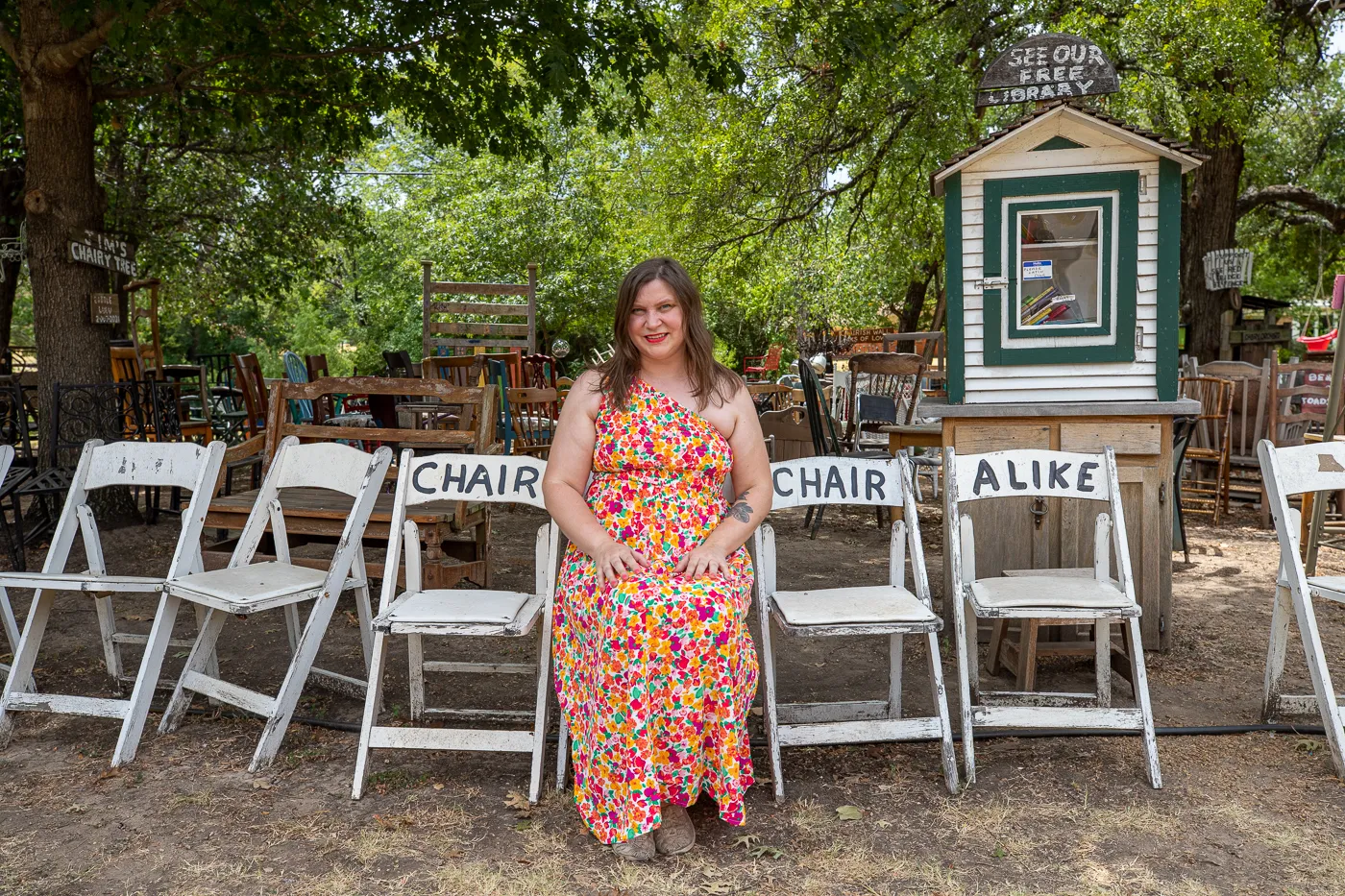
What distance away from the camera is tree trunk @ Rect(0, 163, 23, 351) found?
11461 millimetres

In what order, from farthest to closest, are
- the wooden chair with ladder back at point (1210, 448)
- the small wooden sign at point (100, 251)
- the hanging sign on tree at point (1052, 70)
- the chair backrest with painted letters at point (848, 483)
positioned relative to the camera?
the wooden chair with ladder back at point (1210, 448) < the small wooden sign at point (100, 251) < the hanging sign on tree at point (1052, 70) < the chair backrest with painted letters at point (848, 483)

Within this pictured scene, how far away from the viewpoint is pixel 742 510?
3.26 meters

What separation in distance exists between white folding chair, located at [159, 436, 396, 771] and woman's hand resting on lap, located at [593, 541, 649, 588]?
107 centimetres

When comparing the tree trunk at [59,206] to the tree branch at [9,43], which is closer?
the tree branch at [9,43]

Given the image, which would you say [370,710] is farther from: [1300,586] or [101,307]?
[101,307]

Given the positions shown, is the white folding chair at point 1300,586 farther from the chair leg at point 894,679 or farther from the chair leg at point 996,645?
the chair leg at point 894,679

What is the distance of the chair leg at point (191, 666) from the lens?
3.78m

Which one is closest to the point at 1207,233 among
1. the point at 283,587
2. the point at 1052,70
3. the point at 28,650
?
the point at 1052,70

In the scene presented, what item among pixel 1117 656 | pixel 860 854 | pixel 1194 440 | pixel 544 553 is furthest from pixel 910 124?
pixel 860 854

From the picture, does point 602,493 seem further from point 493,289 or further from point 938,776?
point 493,289

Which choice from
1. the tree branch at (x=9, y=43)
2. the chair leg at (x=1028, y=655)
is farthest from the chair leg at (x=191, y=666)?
the tree branch at (x=9, y=43)

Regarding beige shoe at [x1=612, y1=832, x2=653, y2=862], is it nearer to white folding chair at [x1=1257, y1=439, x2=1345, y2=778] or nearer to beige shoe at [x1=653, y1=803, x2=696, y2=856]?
beige shoe at [x1=653, y1=803, x2=696, y2=856]

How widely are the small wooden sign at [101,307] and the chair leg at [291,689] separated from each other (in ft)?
15.4

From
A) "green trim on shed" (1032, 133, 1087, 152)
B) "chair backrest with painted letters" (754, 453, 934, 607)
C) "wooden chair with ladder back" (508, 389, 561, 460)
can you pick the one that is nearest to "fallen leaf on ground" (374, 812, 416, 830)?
"chair backrest with painted letters" (754, 453, 934, 607)
